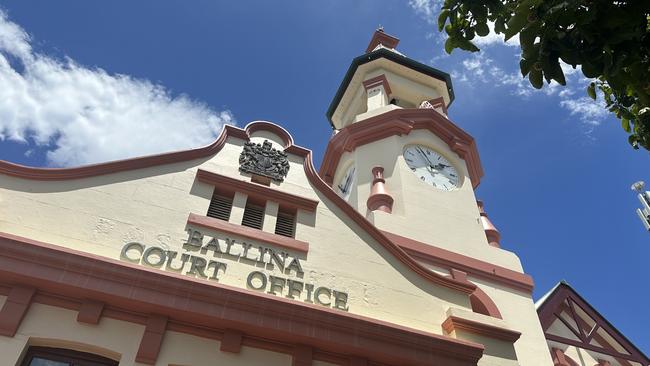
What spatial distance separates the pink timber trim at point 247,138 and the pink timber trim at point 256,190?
60 cm

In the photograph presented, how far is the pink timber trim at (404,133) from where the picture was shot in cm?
1777

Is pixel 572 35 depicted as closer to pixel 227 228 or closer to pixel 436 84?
pixel 227 228

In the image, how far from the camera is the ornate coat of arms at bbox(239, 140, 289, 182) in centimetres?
1067

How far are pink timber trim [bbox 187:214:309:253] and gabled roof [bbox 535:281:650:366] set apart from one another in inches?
348

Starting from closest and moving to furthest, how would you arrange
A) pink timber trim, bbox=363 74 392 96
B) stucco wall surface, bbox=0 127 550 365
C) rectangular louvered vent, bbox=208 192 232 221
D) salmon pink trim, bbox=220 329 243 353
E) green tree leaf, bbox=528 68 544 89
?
green tree leaf, bbox=528 68 544 89 < stucco wall surface, bbox=0 127 550 365 < salmon pink trim, bbox=220 329 243 353 < rectangular louvered vent, bbox=208 192 232 221 < pink timber trim, bbox=363 74 392 96

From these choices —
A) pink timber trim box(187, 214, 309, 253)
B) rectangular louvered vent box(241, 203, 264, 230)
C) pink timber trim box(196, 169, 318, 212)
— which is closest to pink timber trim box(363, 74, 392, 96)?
pink timber trim box(196, 169, 318, 212)

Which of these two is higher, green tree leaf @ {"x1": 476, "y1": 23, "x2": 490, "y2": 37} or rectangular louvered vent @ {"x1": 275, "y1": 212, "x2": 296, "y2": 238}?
rectangular louvered vent @ {"x1": 275, "y1": 212, "x2": 296, "y2": 238}

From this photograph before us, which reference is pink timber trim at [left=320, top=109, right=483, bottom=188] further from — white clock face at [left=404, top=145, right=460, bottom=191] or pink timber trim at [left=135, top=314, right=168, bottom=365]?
pink timber trim at [left=135, top=314, right=168, bottom=365]

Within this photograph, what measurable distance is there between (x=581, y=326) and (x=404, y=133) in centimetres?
843

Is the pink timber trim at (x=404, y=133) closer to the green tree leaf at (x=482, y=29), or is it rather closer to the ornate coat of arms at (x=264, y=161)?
the ornate coat of arms at (x=264, y=161)

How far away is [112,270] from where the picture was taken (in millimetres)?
7332

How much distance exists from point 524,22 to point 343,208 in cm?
650

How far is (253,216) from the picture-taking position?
10.1 metres

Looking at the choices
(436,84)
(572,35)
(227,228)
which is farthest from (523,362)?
(436,84)
